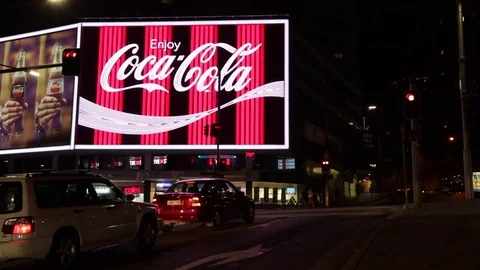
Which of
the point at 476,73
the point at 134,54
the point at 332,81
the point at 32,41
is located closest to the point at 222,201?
the point at 476,73

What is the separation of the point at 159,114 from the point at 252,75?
8.55 metres

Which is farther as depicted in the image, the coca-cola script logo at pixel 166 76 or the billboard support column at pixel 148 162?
the billboard support column at pixel 148 162

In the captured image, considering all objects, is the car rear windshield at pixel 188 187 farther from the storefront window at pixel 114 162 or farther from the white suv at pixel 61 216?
the storefront window at pixel 114 162

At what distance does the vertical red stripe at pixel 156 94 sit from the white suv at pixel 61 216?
3278 centimetres

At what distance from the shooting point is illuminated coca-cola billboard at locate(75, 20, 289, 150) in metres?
43.4

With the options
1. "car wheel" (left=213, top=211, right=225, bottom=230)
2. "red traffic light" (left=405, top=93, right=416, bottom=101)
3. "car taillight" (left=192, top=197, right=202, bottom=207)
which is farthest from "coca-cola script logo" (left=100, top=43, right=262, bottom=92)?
"car taillight" (left=192, top=197, right=202, bottom=207)

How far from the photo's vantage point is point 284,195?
167 feet

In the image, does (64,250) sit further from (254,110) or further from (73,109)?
(73,109)

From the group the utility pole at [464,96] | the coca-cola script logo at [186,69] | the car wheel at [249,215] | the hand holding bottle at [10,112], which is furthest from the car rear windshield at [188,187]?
the hand holding bottle at [10,112]

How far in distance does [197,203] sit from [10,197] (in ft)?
23.5

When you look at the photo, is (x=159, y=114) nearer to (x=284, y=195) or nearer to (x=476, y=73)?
(x=284, y=195)

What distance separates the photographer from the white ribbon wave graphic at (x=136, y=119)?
43531 millimetres

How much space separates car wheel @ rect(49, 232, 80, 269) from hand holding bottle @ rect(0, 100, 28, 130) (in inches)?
1662

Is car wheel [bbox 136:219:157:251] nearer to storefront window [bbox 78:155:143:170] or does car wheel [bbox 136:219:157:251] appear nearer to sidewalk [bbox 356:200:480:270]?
sidewalk [bbox 356:200:480:270]
